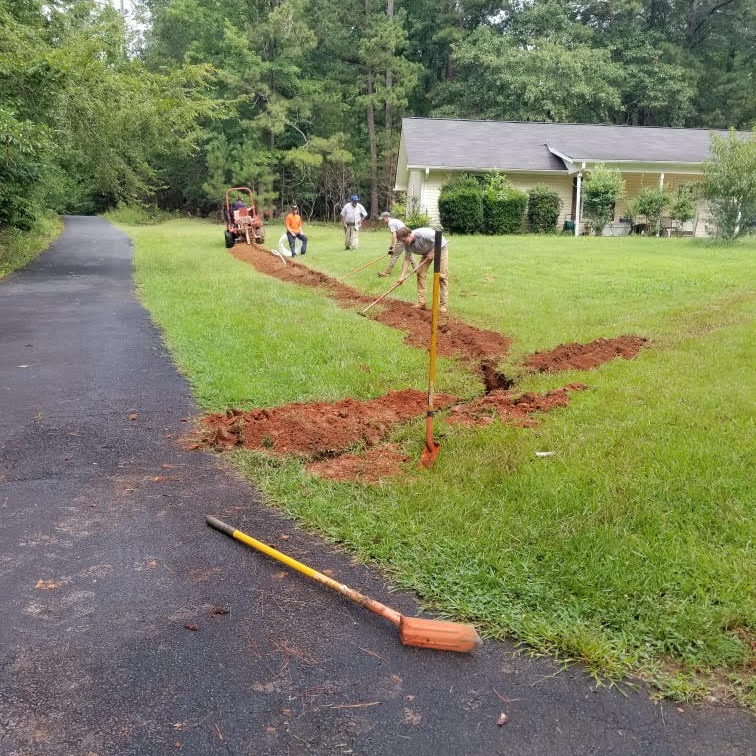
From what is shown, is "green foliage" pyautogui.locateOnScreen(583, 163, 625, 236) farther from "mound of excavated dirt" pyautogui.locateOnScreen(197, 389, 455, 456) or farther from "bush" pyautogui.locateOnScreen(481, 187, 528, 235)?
"mound of excavated dirt" pyautogui.locateOnScreen(197, 389, 455, 456)

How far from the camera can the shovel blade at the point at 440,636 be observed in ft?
9.77

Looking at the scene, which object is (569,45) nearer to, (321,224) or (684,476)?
(321,224)

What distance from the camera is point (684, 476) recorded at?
4.29 m

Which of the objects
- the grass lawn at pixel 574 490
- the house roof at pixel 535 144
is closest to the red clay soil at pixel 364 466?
the grass lawn at pixel 574 490

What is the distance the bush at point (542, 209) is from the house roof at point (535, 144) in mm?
1330

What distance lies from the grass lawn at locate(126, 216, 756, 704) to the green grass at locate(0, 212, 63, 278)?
11.2 m

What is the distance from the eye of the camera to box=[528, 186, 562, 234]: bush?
86.3ft

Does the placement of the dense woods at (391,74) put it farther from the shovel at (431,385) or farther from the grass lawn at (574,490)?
the shovel at (431,385)

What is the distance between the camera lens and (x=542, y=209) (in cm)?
2630

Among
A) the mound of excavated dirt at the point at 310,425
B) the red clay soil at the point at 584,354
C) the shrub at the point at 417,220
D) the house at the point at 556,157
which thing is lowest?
the mound of excavated dirt at the point at 310,425

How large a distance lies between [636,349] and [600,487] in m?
4.03

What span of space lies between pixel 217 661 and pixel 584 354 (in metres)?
5.87

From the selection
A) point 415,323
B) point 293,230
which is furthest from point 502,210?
point 415,323

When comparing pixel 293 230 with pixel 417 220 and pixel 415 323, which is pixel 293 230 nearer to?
pixel 417 220
